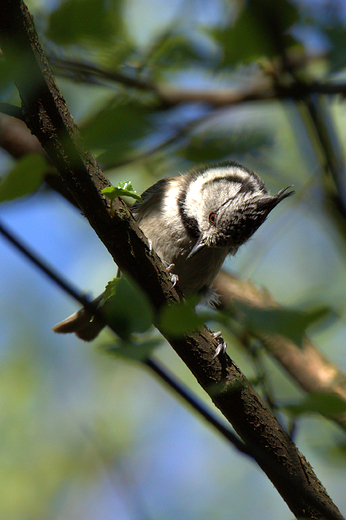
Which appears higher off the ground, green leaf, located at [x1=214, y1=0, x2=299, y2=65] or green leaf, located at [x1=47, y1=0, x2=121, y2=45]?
green leaf, located at [x1=47, y1=0, x2=121, y2=45]

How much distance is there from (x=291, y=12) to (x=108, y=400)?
7988 mm

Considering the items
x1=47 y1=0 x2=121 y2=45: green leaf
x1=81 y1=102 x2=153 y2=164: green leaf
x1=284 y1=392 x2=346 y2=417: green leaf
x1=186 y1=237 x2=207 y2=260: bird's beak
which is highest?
x1=47 y1=0 x2=121 y2=45: green leaf

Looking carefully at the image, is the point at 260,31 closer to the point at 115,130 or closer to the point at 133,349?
the point at 115,130

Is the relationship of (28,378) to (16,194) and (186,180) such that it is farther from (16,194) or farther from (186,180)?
(16,194)

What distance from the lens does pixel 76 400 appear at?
857cm

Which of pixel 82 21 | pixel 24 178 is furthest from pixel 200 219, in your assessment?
pixel 24 178

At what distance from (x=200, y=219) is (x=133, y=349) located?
3.23m

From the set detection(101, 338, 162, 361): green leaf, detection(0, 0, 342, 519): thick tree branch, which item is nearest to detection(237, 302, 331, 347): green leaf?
detection(101, 338, 162, 361): green leaf

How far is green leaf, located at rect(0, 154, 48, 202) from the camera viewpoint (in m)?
1.41

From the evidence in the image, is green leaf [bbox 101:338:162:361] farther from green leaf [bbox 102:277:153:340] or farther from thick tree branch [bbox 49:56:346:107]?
thick tree branch [bbox 49:56:346:107]

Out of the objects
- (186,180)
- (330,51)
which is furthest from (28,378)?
(330,51)

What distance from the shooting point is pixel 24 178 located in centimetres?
146

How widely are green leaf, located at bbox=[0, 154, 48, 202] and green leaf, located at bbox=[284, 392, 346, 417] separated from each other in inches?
39.8

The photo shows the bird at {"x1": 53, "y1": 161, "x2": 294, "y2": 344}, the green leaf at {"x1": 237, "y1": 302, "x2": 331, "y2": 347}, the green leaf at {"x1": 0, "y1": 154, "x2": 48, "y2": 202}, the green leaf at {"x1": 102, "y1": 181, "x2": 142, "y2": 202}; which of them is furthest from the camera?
the bird at {"x1": 53, "y1": 161, "x2": 294, "y2": 344}
